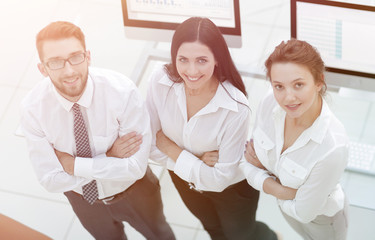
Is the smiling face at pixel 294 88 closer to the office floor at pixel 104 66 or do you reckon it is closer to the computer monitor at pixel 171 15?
the office floor at pixel 104 66

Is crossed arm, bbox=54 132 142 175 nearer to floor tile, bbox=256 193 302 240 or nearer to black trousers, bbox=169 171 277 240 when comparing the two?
black trousers, bbox=169 171 277 240

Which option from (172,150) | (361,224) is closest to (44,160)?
(172,150)

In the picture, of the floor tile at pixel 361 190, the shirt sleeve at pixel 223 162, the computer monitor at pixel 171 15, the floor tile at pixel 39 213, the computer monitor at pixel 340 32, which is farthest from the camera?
the floor tile at pixel 39 213

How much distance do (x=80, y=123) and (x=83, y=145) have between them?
11 cm

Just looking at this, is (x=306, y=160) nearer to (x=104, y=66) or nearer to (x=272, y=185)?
(x=272, y=185)

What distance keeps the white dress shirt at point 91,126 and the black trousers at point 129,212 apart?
0.20m

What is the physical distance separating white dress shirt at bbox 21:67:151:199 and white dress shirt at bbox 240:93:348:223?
462mm

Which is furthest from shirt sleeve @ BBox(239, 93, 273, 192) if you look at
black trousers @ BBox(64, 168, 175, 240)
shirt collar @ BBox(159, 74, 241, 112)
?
black trousers @ BBox(64, 168, 175, 240)

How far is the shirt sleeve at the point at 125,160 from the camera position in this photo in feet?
7.77

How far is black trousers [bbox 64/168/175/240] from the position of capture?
2.63 m

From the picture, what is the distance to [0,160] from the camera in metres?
3.57

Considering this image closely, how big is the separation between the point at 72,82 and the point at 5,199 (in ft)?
4.68

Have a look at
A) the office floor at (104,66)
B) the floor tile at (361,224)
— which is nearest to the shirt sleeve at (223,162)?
the office floor at (104,66)

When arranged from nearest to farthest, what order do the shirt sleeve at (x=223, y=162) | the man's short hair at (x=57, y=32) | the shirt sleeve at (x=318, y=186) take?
1. the shirt sleeve at (x=318, y=186)
2. the man's short hair at (x=57, y=32)
3. the shirt sleeve at (x=223, y=162)
